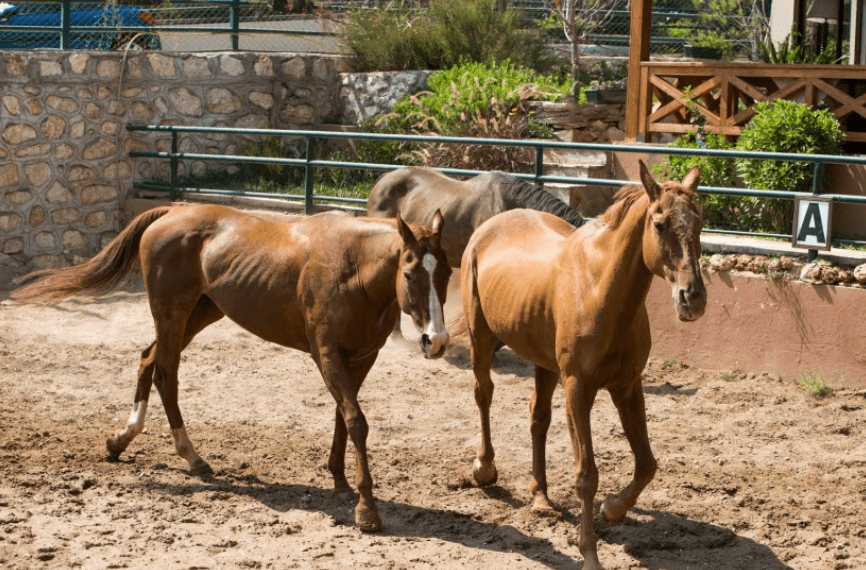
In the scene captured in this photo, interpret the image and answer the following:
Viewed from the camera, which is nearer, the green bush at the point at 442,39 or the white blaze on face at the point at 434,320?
the white blaze on face at the point at 434,320

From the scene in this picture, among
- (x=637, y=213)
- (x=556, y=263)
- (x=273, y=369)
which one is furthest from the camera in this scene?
(x=273, y=369)

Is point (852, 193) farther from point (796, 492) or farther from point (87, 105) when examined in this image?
point (87, 105)

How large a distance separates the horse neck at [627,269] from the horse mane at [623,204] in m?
0.02

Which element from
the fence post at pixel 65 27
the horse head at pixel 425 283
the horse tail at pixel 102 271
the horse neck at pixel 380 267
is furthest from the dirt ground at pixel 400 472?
Answer: the fence post at pixel 65 27

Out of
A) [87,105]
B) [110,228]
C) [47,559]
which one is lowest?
[47,559]

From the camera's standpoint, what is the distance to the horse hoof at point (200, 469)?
6.82 meters

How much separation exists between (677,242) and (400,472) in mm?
2608

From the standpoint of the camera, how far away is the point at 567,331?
18.2 ft

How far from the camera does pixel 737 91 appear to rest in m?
11.9

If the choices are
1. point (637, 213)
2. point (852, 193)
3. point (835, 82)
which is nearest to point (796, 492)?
point (637, 213)

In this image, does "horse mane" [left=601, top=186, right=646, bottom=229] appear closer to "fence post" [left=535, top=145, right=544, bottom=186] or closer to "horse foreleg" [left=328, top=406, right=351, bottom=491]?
"horse foreleg" [left=328, top=406, right=351, bottom=491]

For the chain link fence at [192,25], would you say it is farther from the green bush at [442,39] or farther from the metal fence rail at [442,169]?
the metal fence rail at [442,169]

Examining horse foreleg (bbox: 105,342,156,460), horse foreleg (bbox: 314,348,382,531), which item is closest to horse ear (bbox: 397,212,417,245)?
horse foreleg (bbox: 314,348,382,531)

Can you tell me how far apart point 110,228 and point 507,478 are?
25.7 ft
